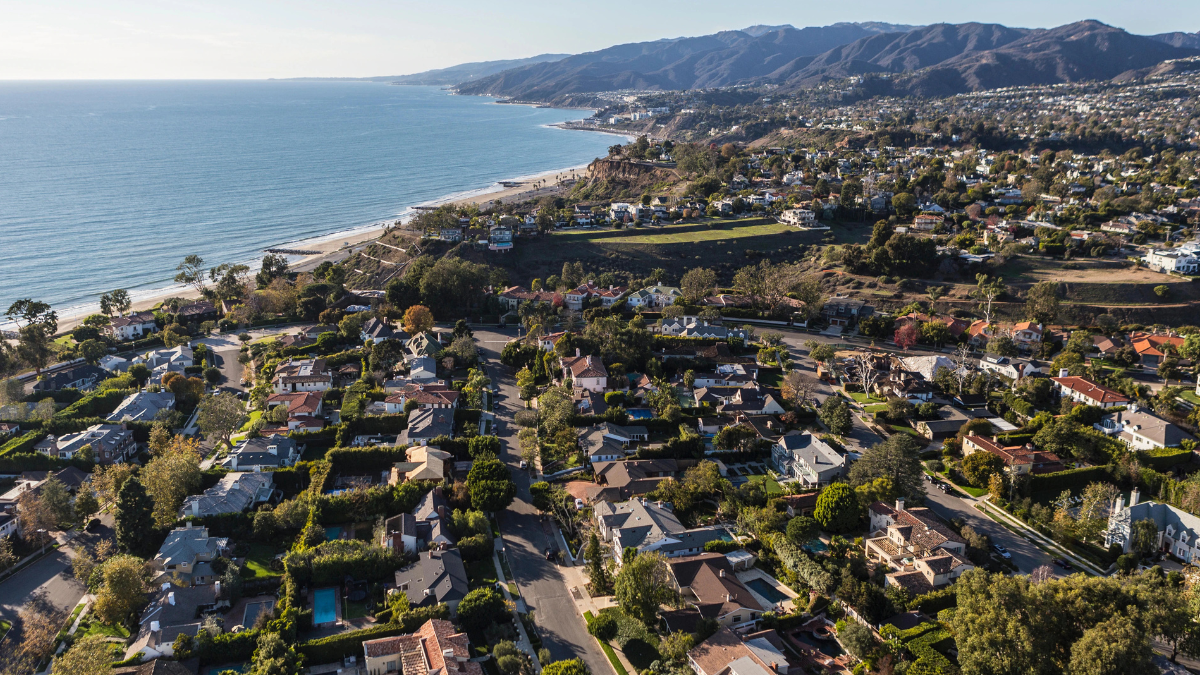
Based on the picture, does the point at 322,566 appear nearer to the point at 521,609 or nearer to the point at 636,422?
the point at 521,609

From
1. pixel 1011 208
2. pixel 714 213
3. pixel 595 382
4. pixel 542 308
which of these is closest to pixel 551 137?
pixel 714 213

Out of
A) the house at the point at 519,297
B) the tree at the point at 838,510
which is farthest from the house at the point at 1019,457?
the house at the point at 519,297

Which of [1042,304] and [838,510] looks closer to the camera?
[838,510]

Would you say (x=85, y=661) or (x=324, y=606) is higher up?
(x=85, y=661)

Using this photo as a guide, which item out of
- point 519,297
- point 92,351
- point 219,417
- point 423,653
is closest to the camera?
point 423,653

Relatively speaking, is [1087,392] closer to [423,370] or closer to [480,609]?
[480,609]

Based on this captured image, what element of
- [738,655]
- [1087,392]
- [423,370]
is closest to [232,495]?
[423,370]
